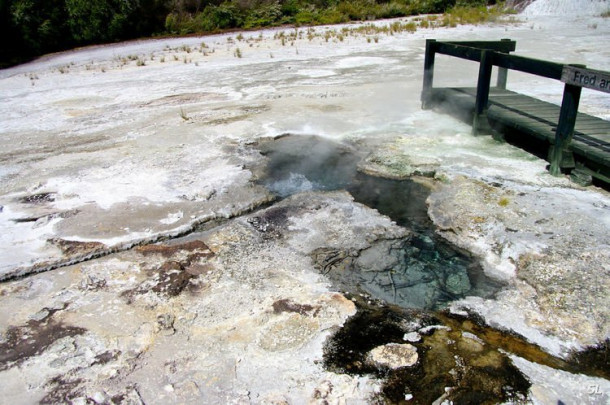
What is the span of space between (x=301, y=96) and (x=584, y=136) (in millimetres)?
4905

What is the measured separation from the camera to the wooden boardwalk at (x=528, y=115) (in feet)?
14.8

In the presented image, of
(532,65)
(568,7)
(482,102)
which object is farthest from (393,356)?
(568,7)

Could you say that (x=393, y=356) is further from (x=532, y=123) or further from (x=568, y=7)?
(x=568, y=7)

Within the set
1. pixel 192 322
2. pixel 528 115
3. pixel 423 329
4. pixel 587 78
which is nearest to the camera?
pixel 423 329

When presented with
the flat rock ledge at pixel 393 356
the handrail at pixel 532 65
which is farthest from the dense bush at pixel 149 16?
the flat rock ledge at pixel 393 356

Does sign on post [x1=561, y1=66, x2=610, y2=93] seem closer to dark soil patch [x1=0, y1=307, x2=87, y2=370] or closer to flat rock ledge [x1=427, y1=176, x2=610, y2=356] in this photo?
flat rock ledge [x1=427, y1=176, x2=610, y2=356]

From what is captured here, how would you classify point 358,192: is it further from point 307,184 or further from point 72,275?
point 72,275

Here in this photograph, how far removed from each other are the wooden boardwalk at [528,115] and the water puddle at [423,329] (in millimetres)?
1500

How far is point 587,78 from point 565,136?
25.8 inches

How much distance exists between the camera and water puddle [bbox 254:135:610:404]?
2.38m

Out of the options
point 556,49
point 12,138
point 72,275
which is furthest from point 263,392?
point 556,49

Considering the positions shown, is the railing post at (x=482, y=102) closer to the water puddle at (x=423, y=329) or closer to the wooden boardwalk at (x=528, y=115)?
the wooden boardwalk at (x=528, y=115)

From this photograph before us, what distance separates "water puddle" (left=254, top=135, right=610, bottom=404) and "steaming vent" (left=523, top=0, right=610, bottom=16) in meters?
24.5

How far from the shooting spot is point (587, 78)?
412 centimetres
